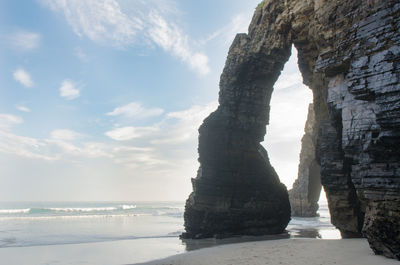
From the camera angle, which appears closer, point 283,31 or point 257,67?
point 283,31

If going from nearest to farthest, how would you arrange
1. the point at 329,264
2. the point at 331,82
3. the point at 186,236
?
the point at 329,264 < the point at 331,82 < the point at 186,236

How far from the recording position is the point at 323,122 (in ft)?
59.2

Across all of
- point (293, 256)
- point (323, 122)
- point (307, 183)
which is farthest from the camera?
point (307, 183)

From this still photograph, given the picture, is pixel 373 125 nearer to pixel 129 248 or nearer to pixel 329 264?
pixel 329 264

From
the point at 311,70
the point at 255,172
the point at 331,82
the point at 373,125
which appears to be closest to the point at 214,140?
the point at 255,172

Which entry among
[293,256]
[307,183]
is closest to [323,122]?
[293,256]

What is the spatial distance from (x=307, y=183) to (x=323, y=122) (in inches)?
974

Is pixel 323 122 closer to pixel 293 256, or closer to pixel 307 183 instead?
pixel 293 256

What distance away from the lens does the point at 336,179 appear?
15.8 meters

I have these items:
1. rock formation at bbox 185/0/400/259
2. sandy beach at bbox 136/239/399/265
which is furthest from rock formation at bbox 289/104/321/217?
sandy beach at bbox 136/239/399/265

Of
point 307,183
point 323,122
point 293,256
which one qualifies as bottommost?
point 293,256

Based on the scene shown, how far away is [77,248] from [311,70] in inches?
716

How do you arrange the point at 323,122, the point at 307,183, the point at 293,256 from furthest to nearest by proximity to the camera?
1. the point at 307,183
2. the point at 323,122
3. the point at 293,256

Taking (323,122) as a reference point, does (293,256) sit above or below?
below
